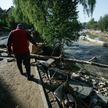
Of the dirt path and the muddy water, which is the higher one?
the dirt path

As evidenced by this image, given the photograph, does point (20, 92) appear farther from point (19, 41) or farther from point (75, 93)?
point (75, 93)

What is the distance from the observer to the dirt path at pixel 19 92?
2.10m

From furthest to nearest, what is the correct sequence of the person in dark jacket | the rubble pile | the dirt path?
the person in dark jacket, the rubble pile, the dirt path

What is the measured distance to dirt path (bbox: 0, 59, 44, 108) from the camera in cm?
210

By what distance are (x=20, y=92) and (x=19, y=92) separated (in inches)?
1.2

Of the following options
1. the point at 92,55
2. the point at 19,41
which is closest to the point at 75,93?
the point at 19,41

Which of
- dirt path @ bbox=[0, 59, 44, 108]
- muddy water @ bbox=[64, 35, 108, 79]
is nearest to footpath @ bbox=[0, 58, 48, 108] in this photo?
dirt path @ bbox=[0, 59, 44, 108]

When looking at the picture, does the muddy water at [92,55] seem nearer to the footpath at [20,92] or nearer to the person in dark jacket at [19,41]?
the person in dark jacket at [19,41]

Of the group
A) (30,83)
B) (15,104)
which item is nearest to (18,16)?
(30,83)

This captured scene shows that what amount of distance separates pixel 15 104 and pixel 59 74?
2.59m

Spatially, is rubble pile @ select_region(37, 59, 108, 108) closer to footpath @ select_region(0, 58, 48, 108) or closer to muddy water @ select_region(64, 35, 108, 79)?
Answer: footpath @ select_region(0, 58, 48, 108)

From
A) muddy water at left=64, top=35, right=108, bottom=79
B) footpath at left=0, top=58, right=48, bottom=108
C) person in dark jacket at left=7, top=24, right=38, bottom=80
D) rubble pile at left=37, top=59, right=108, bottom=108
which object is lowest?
muddy water at left=64, top=35, right=108, bottom=79

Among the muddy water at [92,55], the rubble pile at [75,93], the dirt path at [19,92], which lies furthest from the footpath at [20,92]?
the muddy water at [92,55]

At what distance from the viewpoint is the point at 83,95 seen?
3043mm
